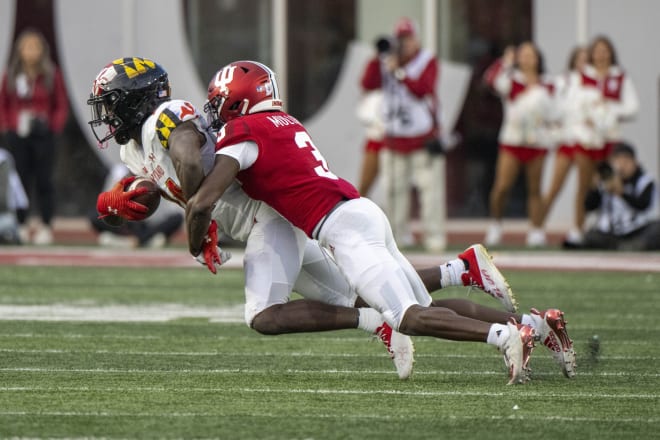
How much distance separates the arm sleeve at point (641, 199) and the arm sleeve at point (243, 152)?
752 cm

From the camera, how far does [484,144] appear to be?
1681cm

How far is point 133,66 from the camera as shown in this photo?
6750 mm

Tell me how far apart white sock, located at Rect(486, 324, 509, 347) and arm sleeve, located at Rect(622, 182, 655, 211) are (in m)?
7.48

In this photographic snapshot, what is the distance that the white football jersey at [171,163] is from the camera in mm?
6516

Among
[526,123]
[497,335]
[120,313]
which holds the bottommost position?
[120,313]

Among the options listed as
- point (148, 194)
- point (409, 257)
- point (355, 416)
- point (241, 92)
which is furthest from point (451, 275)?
point (409, 257)

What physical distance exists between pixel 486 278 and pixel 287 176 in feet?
3.48

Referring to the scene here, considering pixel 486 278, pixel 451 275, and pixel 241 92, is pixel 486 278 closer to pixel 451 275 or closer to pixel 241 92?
pixel 451 275

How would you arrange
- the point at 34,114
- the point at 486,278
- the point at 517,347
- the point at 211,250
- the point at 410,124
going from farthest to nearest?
the point at 34,114, the point at 410,124, the point at 486,278, the point at 211,250, the point at 517,347

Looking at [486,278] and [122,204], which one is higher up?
[122,204]

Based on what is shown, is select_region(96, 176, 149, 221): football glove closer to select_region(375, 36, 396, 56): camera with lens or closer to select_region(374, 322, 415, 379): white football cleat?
select_region(374, 322, 415, 379): white football cleat

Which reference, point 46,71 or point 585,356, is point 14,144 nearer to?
point 46,71

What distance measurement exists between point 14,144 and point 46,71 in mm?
811

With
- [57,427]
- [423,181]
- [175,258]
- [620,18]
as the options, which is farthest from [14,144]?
[57,427]
